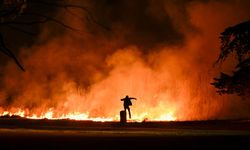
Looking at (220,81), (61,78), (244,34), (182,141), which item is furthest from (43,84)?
(182,141)

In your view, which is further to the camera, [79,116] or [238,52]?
[79,116]

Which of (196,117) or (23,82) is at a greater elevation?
(23,82)

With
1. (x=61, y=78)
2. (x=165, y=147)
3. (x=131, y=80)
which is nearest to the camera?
(x=165, y=147)

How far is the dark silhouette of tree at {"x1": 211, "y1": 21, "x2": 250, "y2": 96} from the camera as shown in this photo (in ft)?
86.4

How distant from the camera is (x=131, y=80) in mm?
51188

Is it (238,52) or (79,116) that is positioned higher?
(238,52)

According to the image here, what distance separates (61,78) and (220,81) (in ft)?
95.4

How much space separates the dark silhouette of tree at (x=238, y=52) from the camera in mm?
26344

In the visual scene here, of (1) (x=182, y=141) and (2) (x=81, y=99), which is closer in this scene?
(1) (x=182, y=141)

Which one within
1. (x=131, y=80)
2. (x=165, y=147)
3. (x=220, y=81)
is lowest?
(x=165, y=147)

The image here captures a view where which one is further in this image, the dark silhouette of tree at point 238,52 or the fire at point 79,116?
the fire at point 79,116

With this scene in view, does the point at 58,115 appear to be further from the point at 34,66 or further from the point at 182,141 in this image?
the point at 182,141

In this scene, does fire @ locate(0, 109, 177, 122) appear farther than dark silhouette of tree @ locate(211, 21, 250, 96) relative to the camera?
Yes

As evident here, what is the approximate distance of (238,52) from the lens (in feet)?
87.6
